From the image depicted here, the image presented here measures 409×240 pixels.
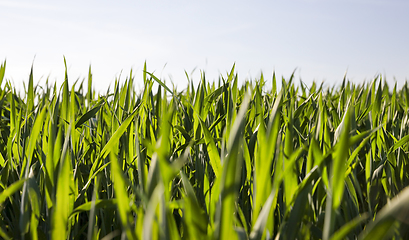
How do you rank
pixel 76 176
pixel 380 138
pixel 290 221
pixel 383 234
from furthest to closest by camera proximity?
1. pixel 380 138
2. pixel 76 176
3. pixel 290 221
4. pixel 383 234

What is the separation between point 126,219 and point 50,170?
0.30 metres

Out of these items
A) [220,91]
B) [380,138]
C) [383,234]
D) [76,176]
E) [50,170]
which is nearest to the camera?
[383,234]

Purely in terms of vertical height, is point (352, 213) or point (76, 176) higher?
point (76, 176)

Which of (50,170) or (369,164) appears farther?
(369,164)

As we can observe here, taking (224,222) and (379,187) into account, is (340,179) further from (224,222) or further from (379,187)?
(379,187)

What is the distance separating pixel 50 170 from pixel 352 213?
622 millimetres

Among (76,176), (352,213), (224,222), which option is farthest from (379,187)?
(76,176)

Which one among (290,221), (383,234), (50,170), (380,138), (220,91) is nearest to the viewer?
(383,234)

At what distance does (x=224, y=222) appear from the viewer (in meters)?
0.34

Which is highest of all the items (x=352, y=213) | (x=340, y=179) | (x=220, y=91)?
(x=220, y=91)

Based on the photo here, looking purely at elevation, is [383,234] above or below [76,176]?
below

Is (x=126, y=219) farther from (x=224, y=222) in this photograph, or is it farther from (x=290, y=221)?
(x=290, y=221)

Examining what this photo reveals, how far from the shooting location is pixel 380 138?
2.96ft

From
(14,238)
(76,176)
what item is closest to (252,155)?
(76,176)
